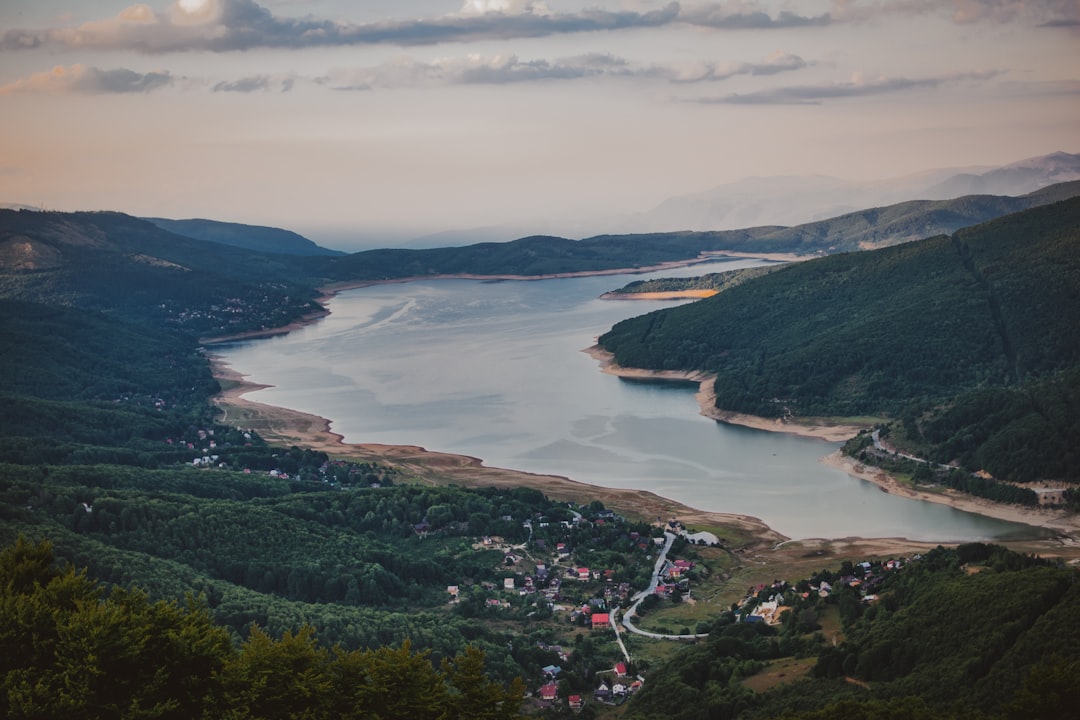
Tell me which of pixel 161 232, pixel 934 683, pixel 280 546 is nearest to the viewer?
pixel 934 683

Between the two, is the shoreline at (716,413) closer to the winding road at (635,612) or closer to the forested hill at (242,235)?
the winding road at (635,612)

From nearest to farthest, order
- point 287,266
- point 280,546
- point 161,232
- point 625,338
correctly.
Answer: point 280,546
point 625,338
point 161,232
point 287,266

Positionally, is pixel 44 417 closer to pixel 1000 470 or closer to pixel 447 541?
pixel 447 541

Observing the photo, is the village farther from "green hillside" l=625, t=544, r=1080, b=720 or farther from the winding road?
"green hillside" l=625, t=544, r=1080, b=720

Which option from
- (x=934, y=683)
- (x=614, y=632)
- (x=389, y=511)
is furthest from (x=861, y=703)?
(x=389, y=511)

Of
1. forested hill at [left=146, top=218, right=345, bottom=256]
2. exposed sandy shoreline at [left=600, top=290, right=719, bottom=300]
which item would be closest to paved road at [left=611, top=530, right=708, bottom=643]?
exposed sandy shoreline at [left=600, top=290, right=719, bottom=300]

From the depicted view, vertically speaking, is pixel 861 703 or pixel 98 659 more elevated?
pixel 98 659

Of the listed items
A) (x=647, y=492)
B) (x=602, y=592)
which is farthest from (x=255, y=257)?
(x=602, y=592)
